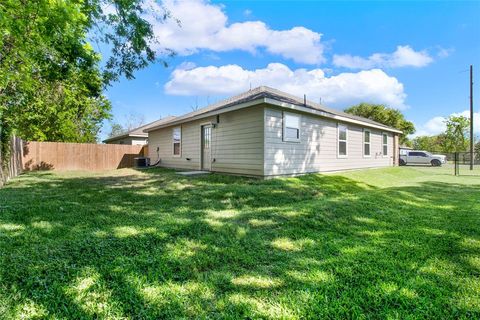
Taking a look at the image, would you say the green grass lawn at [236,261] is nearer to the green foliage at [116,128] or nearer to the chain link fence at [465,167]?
the chain link fence at [465,167]

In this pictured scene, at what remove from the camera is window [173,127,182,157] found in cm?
1322

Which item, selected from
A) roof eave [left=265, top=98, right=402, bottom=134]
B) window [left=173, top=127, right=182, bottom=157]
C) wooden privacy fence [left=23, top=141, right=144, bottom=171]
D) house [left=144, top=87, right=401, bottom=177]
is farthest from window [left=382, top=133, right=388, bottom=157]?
wooden privacy fence [left=23, top=141, right=144, bottom=171]

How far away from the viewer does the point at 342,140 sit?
11883mm

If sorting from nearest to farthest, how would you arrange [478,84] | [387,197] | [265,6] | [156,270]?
[156,270] → [387,197] → [265,6] → [478,84]

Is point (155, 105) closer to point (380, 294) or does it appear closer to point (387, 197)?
point (387, 197)

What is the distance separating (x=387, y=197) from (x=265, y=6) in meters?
8.02

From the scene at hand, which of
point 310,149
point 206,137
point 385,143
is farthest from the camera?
point 385,143

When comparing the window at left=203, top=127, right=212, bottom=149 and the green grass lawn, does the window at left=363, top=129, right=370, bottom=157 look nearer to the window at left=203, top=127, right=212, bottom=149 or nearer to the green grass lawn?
the window at left=203, top=127, right=212, bottom=149

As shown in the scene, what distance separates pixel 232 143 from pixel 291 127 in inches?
88.1

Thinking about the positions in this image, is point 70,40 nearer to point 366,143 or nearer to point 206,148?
point 206,148

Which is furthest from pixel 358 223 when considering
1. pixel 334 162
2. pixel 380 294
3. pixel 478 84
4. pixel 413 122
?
pixel 413 122

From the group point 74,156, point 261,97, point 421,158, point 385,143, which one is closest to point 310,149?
point 261,97

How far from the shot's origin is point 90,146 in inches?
617

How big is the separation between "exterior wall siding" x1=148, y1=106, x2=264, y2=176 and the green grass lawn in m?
3.74
